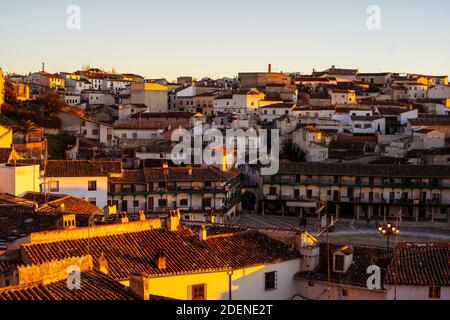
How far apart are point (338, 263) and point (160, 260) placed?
5.57m

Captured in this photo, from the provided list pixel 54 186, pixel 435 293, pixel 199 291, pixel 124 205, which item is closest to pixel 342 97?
pixel 124 205

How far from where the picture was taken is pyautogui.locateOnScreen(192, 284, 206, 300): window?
18.0 m

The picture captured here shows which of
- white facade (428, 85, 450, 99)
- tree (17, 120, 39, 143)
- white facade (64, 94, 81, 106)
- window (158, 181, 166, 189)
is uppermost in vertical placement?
white facade (428, 85, 450, 99)

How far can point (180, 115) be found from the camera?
70.6 meters

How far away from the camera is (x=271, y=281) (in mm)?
19703

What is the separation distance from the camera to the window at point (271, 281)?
64.4ft

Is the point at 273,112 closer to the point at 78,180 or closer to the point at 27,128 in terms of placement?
the point at 27,128

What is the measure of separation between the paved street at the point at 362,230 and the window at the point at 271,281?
58.9ft

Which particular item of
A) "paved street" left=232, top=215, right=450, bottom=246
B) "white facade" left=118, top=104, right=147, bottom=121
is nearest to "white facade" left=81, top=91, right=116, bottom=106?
"white facade" left=118, top=104, right=147, bottom=121

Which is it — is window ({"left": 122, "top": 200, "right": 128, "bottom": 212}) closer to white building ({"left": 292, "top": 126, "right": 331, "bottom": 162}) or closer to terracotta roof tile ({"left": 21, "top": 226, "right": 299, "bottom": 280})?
white building ({"left": 292, "top": 126, "right": 331, "bottom": 162})

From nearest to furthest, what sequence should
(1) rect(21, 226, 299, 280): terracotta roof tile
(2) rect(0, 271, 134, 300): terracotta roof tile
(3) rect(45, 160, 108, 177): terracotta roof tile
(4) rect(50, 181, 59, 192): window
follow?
(2) rect(0, 271, 134, 300): terracotta roof tile
(1) rect(21, 226, 299, 280): terracotta roof tile
(4) rect(50, 181, 59, 192): window
(3) rect(45, 160, 108, 177): terracotta roof tile

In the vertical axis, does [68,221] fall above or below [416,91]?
below

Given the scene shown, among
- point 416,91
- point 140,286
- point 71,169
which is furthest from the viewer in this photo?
point 416,91

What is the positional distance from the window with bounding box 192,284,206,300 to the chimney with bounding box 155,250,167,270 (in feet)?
3.54
